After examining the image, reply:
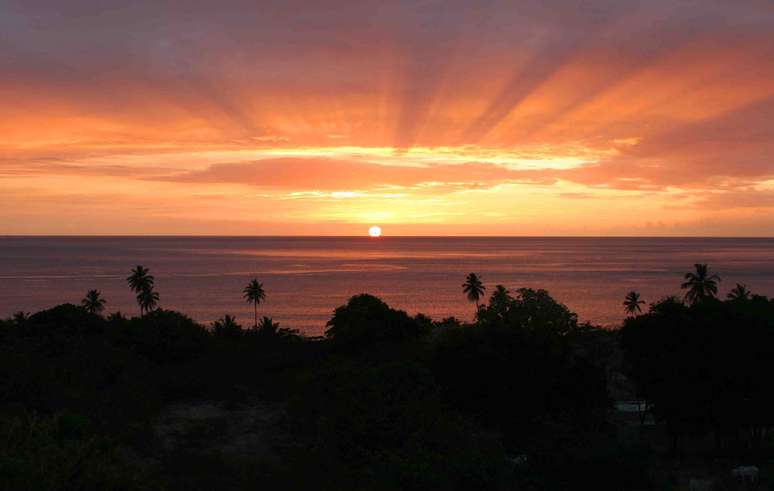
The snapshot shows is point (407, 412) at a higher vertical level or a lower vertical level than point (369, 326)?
lower

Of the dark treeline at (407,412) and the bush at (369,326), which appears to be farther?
the bush at (369,326)

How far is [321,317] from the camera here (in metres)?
125

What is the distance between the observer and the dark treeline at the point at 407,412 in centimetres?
2125

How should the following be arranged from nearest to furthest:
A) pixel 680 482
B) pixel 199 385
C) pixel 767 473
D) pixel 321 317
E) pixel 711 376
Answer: pixel 767 473
pixel 680 482
pixel 711 376
pixel 199 385
pixel 321 317

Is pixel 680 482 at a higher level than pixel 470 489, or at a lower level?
lower

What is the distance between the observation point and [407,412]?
25.9 meters

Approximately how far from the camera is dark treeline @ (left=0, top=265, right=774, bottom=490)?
21250 mm

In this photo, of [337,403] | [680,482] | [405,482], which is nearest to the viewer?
[405,482]

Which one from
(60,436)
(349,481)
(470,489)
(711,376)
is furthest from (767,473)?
(60,436)

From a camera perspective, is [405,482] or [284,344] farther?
[284,344]

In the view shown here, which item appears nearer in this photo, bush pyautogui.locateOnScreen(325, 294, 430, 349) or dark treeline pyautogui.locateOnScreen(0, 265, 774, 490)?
dark treeline pyautogui.locateOnScreen(0, 265, 774, 490)

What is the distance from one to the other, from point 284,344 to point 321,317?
75.8 m

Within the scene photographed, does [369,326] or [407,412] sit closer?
[407,412]

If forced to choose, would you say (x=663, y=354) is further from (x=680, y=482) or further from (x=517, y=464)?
(x=517, y=464)
